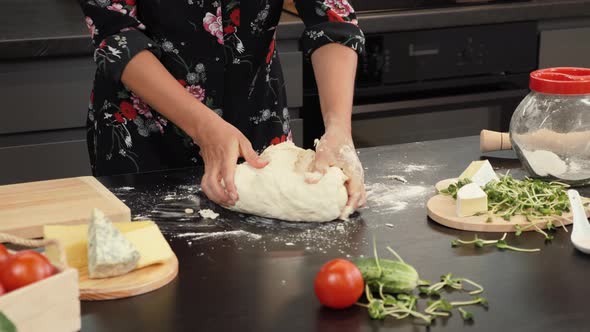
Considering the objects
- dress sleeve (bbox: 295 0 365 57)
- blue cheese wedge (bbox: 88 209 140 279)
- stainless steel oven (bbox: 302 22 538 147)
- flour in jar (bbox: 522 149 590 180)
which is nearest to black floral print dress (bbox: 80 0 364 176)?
dress sleeve (bbox: 295 0 365 57)

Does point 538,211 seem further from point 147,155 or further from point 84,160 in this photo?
point 84,160

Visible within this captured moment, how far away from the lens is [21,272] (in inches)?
39.8

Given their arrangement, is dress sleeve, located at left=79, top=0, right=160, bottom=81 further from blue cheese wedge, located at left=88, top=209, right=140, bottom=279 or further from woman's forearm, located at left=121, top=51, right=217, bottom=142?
blue cheese wedge, located at left=88, top=209, right=140, bottom=279

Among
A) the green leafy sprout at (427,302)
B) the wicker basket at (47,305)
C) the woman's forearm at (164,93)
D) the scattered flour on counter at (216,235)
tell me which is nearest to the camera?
the wicker basket at (47,305)

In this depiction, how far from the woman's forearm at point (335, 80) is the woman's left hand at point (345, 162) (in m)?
0.08

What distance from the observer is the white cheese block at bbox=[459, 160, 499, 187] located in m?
1.57

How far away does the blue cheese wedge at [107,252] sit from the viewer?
1.21 m

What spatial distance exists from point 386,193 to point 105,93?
650mm

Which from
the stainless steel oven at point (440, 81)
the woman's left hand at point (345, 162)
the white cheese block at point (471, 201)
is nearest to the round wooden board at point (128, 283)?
the woman's left hand at point (345, 162)

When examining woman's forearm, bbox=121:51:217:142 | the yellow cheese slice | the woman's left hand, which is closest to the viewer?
the yellow cheese slice

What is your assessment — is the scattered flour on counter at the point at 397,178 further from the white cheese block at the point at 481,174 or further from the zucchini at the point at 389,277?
the zucchini at the point at 389,277

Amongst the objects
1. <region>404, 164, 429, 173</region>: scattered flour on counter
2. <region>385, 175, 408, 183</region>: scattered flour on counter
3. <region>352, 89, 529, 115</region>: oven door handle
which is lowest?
<region>352, 89, 529, 115</region>: oven door handle

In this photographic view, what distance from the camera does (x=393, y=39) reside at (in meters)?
2.81

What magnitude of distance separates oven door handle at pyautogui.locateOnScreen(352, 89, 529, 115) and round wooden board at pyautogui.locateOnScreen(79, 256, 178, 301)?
63.4 inches
